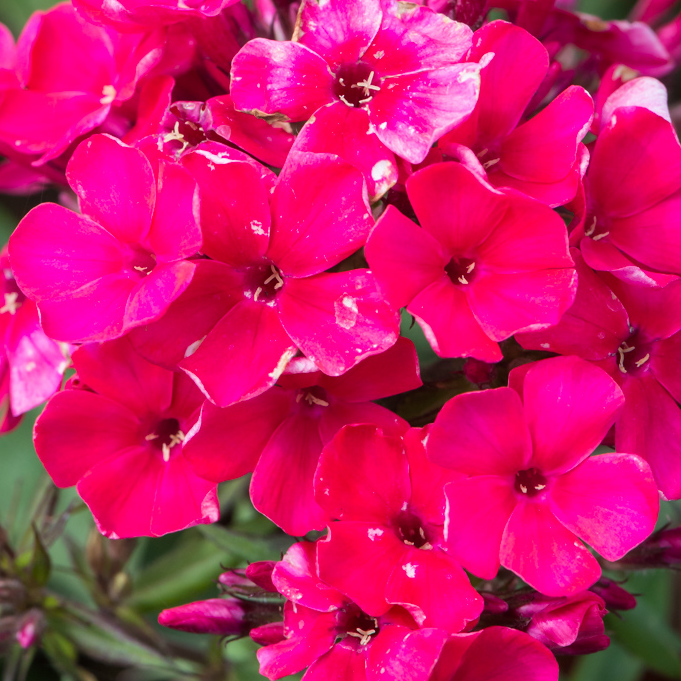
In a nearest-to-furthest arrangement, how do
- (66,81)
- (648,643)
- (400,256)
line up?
(400,256) → (66,81) → (648,643)

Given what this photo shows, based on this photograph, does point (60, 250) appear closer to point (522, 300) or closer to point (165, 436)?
point (165, 436)

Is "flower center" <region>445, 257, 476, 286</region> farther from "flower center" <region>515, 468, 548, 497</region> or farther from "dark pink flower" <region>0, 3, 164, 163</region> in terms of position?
"dark pink flower" <region>0, 3, 164, 163</region>

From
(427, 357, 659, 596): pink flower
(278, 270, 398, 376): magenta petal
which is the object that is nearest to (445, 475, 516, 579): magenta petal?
(427, 357, 659, 596): pink flower

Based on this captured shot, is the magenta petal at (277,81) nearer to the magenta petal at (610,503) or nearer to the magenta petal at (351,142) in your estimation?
the magenta petal at (351,142)

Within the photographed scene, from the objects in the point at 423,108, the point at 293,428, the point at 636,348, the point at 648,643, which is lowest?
the point at 648,643

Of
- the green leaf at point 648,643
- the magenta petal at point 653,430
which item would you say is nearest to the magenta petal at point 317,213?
the magenta petal at point 653,430

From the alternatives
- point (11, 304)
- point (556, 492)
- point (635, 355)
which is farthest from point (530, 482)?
point (11, 304)
